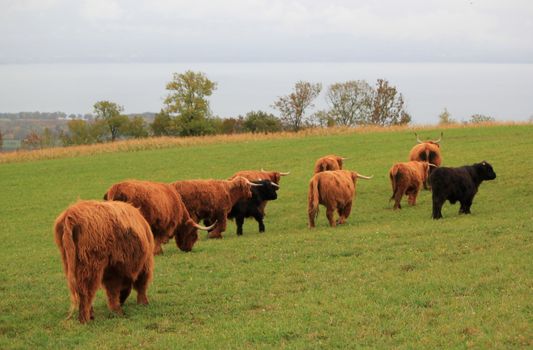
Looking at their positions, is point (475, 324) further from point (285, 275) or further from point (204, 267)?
point (204, 267)

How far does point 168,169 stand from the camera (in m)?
36.4

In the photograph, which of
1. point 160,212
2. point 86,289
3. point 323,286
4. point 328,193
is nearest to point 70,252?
point 86,289

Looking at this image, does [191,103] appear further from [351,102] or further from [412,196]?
[412,196]

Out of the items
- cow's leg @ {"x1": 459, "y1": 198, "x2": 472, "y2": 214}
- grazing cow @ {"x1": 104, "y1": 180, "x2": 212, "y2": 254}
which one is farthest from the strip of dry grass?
grazing cow @ {"x1": 104, "y1": 180, "x2": 212, "y2": 254}

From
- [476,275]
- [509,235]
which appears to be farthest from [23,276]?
[509,235]

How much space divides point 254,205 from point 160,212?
4877mm

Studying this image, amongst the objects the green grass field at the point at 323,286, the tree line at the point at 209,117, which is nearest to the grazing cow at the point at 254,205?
the green grass field at the point at 323,286

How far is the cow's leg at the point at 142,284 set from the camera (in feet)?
30.6

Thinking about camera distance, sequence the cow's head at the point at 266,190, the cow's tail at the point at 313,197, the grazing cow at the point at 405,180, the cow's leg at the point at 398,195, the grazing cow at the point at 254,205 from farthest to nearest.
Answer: the cow's leg at the point at 398,195 < the grazing cow at the point at 405,180 < the cow's head at the point at 266,190 < the grazing cow at the point at 254,205 < the cow's tail at the point at 313,197

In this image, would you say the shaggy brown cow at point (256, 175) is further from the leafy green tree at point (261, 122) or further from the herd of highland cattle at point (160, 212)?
the leafy green tree at point (261, 122)

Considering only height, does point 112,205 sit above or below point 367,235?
above

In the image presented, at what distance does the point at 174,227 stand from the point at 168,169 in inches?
914

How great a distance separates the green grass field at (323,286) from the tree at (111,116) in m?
72.8

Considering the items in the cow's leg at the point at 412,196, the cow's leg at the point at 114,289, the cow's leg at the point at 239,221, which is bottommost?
the cow's leg at the point at 239,221
